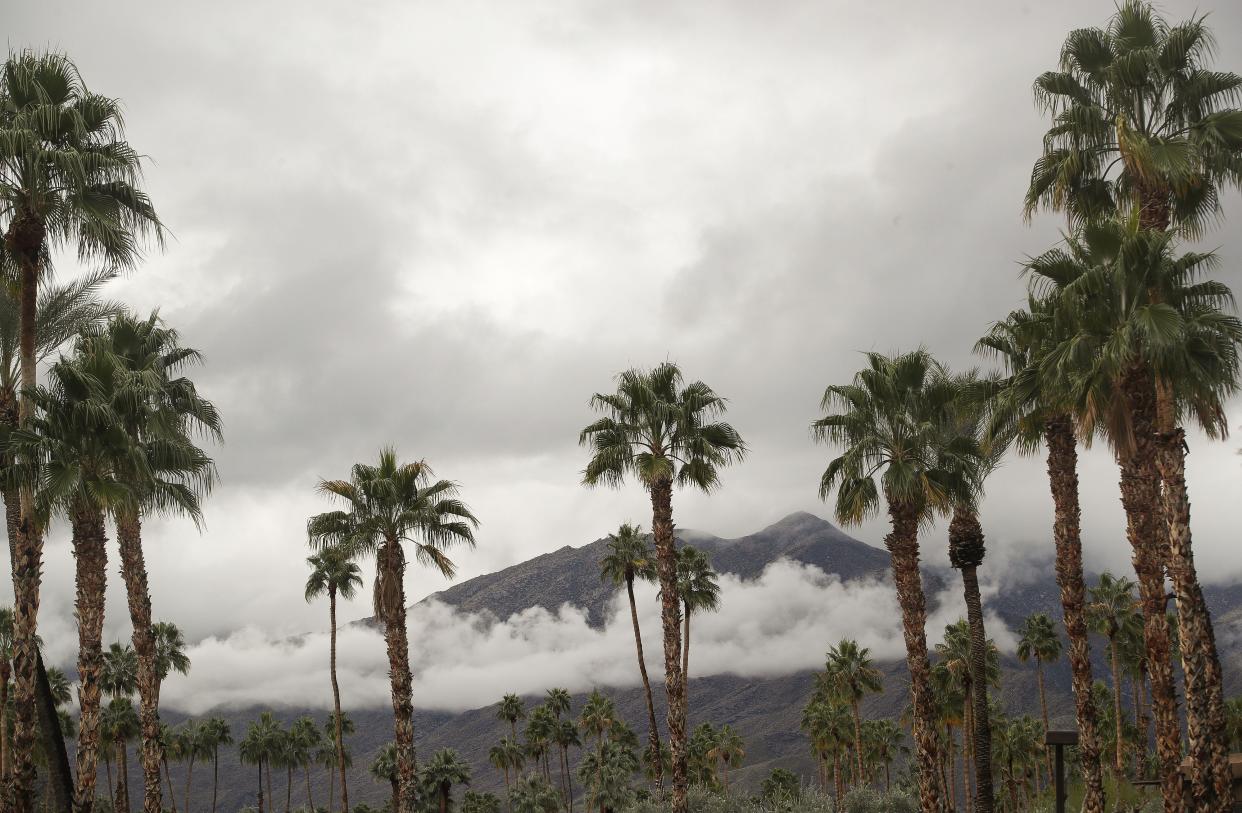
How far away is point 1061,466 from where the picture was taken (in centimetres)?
2800

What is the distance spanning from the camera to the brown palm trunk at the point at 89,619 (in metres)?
22.9

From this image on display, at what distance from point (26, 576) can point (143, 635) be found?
10.4m

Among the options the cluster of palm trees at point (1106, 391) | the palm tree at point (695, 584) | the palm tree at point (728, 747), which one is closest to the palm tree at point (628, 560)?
the palm tree at point (695, 584)

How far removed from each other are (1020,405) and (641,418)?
1247cm

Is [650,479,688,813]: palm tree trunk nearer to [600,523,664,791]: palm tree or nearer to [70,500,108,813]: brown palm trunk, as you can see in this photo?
[70,500,108,813]: brown palm trunk

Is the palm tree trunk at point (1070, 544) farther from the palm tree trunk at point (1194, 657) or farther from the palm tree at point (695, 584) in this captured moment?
the palm tree at point (695, 584)

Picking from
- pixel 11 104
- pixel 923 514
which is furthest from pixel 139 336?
pixel 923 514

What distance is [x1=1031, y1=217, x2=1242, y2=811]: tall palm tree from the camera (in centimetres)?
2002

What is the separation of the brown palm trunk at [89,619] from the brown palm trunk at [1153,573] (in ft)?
73.7

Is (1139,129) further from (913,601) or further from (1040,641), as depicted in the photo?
(1040,641)

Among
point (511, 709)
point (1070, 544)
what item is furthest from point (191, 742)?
point (1070, 544)

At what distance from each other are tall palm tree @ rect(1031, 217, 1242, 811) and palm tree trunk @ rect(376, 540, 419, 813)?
22103 millimetres

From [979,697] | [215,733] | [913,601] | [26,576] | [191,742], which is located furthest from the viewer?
[215,733]

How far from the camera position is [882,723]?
11325 centimetres
